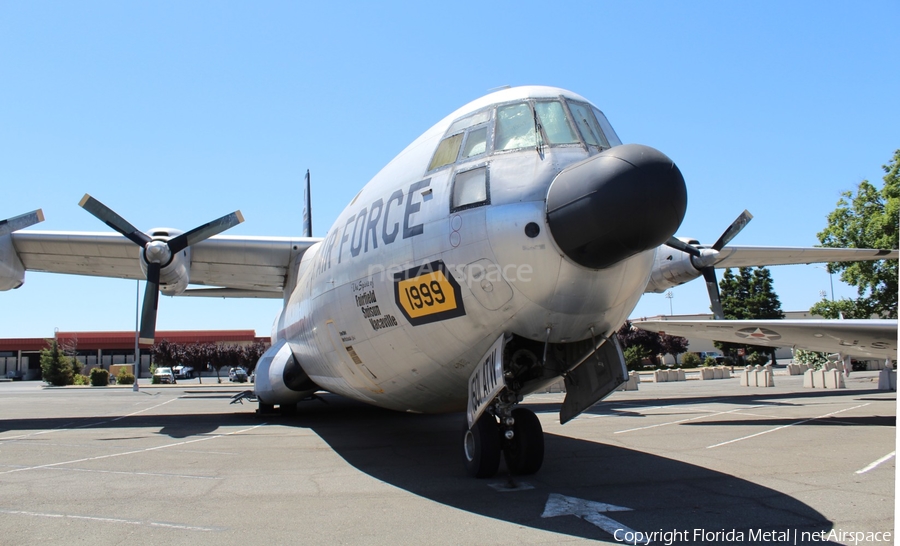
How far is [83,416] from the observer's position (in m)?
17.5

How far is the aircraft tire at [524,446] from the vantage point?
698cm

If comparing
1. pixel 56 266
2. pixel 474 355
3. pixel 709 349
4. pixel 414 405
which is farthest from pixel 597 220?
pixel 709 349

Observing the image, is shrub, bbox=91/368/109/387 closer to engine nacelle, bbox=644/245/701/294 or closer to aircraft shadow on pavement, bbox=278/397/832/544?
aircraft shadow on pavement, bbox=278/397/832/544

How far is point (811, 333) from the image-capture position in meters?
14.6

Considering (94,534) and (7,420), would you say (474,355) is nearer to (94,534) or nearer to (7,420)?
(94,534)

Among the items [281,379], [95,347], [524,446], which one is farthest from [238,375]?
[524,446]

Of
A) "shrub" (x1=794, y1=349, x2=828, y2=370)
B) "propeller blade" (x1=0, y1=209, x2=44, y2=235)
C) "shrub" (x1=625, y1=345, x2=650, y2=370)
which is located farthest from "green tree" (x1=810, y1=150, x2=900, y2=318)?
"propeller blade" (x1=0, y1=209, x2=44, y2=235)

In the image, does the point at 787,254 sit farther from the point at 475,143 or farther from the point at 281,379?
the point at 475,143

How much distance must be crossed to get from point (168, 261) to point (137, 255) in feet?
8.51

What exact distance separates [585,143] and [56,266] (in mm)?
16518

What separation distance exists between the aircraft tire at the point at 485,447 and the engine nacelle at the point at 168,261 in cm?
1072

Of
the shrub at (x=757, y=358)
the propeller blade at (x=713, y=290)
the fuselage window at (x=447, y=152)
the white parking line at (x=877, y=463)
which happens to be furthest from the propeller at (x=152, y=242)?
the shrub at (x=757, y=358)

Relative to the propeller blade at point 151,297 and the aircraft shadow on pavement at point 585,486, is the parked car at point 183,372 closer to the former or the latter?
the propeller blade at point 151,297

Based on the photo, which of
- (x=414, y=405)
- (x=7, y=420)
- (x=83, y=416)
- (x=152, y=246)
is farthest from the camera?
(x=83, y=416)
